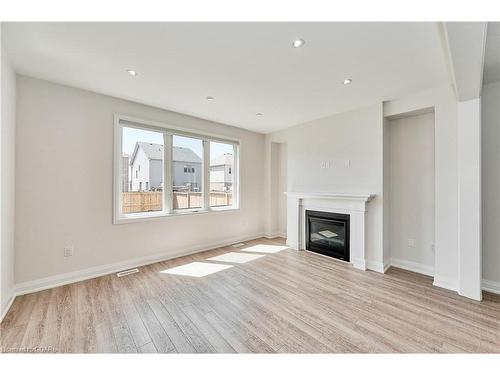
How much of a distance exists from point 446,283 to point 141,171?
452 cm

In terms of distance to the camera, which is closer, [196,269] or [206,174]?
[196,269]

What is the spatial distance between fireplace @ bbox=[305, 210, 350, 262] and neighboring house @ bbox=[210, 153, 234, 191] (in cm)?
181

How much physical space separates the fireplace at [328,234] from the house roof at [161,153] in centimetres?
248

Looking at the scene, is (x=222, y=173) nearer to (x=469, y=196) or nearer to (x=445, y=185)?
(x=445, y=185)

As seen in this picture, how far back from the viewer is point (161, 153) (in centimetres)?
361

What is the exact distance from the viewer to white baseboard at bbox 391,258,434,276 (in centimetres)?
296

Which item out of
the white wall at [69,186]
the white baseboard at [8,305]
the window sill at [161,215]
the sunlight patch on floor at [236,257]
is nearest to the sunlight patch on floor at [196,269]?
the sunlight patch on floor at [236,257]

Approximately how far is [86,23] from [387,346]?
3391mm

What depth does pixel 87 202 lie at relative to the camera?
282 cm

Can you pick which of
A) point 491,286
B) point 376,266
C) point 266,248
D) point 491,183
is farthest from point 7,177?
point 491,286

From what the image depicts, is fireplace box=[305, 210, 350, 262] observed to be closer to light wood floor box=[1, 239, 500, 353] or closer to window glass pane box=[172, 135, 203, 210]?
light wood floor box=[1, 239, 500, 353]

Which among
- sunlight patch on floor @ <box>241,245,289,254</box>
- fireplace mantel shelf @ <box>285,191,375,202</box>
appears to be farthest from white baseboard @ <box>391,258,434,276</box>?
sunlight patch on floor @ <box>241,245,289,254</box>

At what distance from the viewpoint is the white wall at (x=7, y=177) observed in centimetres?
199

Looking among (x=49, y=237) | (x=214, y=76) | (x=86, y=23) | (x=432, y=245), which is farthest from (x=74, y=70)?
(x=432, y=245)
